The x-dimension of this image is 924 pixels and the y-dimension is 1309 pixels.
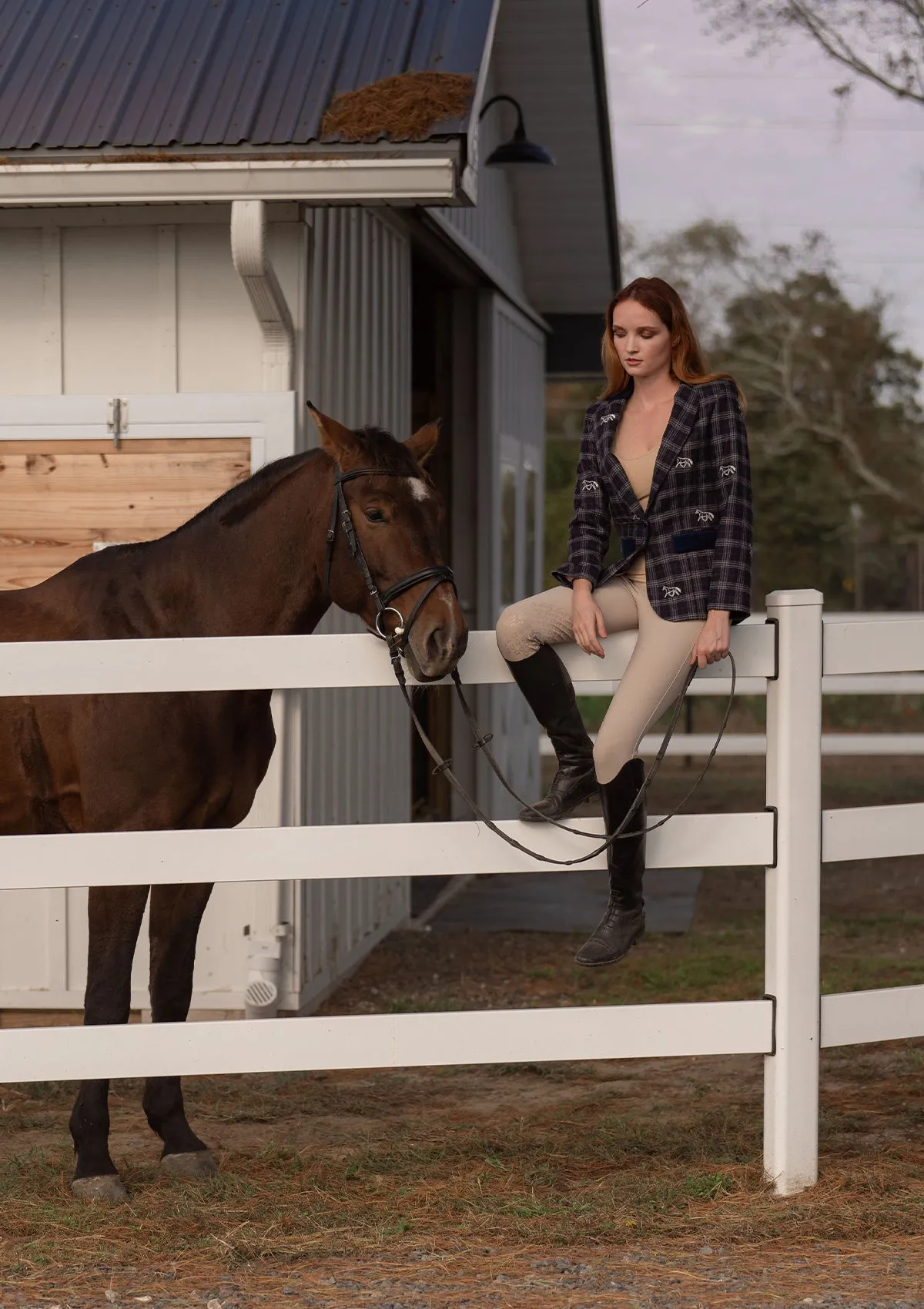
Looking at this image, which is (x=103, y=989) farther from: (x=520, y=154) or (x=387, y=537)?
(x=520, y=154)

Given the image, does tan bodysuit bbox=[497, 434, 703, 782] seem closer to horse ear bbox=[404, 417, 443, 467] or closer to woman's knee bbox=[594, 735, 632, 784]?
woman's knee bbox=[594, 735, 632, 784]

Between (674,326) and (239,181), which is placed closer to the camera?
(674,326)

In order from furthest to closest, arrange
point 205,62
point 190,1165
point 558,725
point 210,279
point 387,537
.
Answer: point 210,279
point 205,62
point 190,1165
point 387,537
point 558,725

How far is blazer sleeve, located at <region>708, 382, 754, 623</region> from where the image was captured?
3.88m

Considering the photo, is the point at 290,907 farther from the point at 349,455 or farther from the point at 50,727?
the point at 349,455

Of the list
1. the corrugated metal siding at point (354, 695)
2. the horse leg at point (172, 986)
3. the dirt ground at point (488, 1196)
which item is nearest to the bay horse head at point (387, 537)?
the horse leg at point (172, 986)

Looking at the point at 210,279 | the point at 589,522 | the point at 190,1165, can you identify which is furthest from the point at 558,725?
the point at 210,279

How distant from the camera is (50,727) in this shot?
182 inches

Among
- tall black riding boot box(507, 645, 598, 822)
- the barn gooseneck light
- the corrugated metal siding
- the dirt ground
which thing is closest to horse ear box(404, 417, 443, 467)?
tall black riding boot box(507, 645, 598, 822)

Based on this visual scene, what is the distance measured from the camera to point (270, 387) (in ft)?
20.7

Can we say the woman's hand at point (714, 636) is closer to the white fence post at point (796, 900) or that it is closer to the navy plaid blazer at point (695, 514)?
the navy plaid blazer at point (695, 514)

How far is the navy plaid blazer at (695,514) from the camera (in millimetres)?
3900

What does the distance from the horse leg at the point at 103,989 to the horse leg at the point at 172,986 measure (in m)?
0.16

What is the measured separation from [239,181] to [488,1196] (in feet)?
11.6
